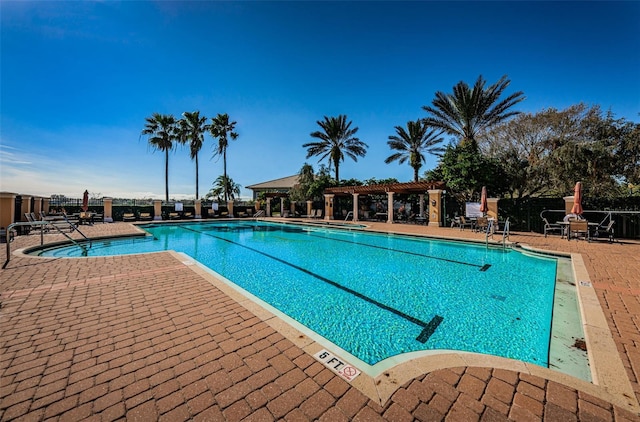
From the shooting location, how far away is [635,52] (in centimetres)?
1154

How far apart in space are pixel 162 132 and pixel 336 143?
17983 mm

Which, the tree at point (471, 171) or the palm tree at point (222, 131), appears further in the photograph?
the palm tree at point (222, 131)

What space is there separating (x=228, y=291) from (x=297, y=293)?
5.41ft

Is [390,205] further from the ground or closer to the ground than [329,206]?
further from the ground

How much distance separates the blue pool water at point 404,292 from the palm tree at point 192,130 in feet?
63.9

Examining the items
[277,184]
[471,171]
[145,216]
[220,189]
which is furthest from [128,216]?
[471,171]

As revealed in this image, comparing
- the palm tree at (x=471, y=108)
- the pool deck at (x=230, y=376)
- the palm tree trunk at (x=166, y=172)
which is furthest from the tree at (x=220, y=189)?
the pool deck at (x=230, y=376)

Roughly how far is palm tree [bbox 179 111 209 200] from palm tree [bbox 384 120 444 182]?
787 inches

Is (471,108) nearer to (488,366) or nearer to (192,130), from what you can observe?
(488,366)

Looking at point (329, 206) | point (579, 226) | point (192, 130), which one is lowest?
point (579, 226)

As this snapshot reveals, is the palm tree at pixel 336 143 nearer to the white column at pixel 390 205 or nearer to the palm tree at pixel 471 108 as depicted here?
the white column at pixel 390 205

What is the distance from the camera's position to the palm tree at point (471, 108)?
15.6 meters

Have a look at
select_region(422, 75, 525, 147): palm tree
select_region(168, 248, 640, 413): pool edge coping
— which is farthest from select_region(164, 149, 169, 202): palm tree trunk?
select_region(168, 248, 640, 413): pool edge coping

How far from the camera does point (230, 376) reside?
2086mm
